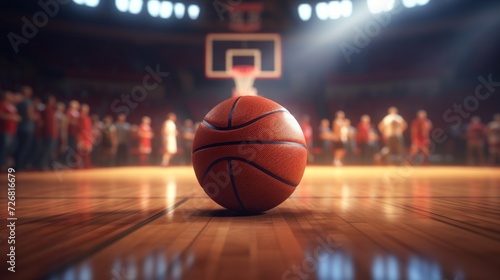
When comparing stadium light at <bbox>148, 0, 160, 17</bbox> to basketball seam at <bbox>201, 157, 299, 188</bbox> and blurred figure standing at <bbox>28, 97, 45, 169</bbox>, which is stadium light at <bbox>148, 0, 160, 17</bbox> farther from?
basketball seam at <bbox>201, 157, 299, 188</bbox>

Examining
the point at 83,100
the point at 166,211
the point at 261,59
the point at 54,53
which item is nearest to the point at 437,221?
the point at 166,211

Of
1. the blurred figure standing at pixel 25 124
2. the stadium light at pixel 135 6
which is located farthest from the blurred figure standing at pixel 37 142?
the stadium light at pixel 135 6

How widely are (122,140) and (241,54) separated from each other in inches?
193

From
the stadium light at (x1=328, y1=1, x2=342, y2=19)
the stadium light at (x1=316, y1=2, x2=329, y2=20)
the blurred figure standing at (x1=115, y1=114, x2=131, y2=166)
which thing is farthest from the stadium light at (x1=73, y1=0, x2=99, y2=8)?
the stadium light at (x1=328, y1=1, x2=342, y2=19)

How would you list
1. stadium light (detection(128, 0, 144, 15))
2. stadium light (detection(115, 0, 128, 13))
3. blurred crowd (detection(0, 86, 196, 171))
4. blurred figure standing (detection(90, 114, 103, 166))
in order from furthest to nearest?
stadium light (detection(128, 0, 144, 15)) → stadium light (detection(115, 0, 128, 13)) → blurred figure standing (detection(90, 114, 103, 166)) → blurred crowd (detection(0, 86, 196, 171))

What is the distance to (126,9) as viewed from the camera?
18.4 m

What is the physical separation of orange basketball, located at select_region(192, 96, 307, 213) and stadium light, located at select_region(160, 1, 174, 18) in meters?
17.6

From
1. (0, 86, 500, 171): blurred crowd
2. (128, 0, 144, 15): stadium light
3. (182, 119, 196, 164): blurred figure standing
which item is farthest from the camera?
(128, 0, 144, 15): stadium light

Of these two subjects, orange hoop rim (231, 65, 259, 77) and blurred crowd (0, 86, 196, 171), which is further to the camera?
orange hoop rim (231, 65, 259, 77)

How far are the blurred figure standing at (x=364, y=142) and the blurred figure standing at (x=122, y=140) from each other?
7.72m

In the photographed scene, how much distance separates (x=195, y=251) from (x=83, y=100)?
16721 millimetres

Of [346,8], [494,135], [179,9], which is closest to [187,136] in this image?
[179,9]

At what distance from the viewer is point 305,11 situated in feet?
64.3

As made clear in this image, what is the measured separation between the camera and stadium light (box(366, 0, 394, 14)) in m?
18.1
